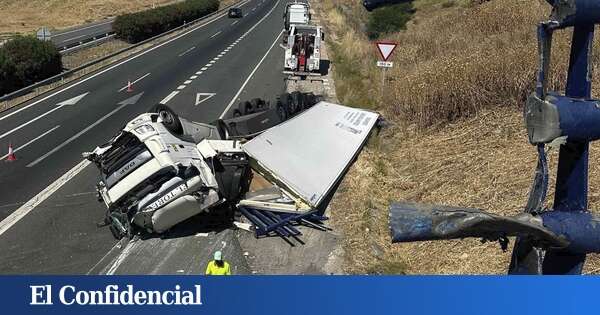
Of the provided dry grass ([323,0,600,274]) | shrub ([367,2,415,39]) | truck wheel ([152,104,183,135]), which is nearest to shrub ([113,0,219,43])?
shrub ([367,2,415,39])

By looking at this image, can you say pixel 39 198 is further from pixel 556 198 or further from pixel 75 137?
pixel 556 198

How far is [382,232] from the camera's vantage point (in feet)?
37.5

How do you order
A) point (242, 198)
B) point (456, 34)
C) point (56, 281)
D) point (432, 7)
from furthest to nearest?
point (432, 7) < point (456, 34) < point (242, 198) < point (56, 281)

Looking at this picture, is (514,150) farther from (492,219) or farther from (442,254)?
(492,219)

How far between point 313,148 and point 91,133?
9.55 meters

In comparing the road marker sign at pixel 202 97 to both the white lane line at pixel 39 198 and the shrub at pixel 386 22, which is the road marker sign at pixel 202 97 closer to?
the white lane line at pixel 39 198

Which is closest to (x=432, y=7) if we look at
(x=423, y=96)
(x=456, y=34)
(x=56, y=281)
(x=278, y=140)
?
(x=456, y=34)

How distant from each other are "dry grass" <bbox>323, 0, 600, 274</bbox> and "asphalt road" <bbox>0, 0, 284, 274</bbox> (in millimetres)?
3048

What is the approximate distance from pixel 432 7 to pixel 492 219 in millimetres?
48946

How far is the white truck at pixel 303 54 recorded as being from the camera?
28828mm

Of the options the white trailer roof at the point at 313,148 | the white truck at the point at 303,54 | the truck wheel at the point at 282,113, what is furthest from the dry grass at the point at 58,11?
the white trailer roof at the point at 313,148

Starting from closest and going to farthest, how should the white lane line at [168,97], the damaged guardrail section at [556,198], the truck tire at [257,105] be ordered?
the damaged guardrail section at [556,198] → the truck tire at [257,105] → the white lane line at [168,97]

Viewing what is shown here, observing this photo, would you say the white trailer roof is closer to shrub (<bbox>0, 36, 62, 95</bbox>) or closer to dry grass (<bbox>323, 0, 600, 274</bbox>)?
dry grass (<bbox>323, 0, 600, 274</bbox>)

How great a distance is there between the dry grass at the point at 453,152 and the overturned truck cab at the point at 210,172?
3.04 feet
